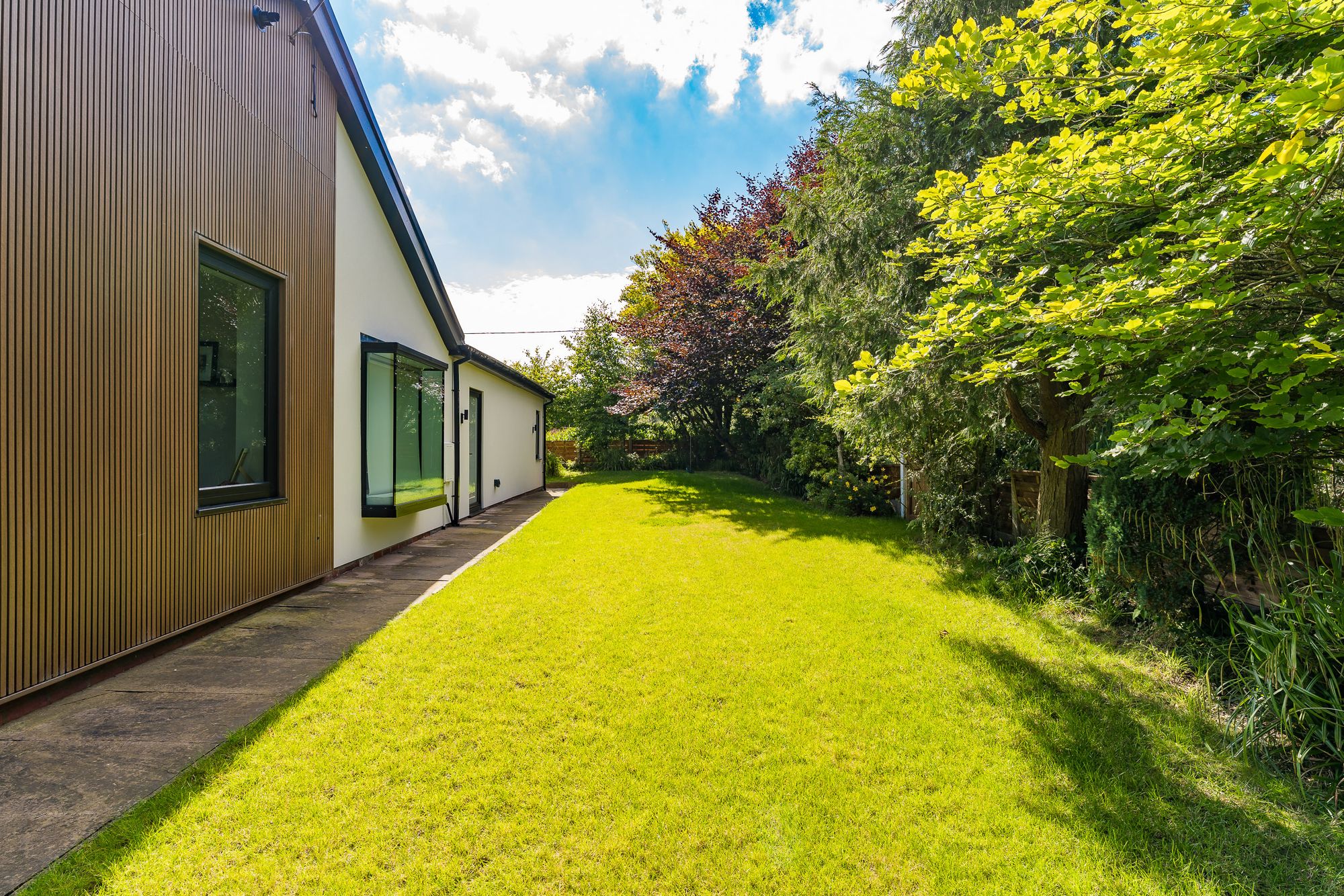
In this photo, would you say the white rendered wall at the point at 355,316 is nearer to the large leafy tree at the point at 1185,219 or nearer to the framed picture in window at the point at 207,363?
the framed picture in window at the point at 207,363

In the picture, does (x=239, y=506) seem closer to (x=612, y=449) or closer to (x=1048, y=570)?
(x=1048, y=570)

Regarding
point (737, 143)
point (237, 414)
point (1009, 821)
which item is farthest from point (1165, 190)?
point (737, 143)

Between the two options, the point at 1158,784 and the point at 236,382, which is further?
the point at 236,382

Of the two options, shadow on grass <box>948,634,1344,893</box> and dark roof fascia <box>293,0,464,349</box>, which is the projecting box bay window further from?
shadow on grass <box>948,634,1344,893</box>

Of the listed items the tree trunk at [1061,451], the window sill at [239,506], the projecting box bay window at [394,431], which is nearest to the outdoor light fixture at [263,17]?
the projecting box bay window at [394,431]

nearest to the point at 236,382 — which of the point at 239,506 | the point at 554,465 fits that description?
the point at 239,506

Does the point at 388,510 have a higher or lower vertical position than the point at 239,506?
lower

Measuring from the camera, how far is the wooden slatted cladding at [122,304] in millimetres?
2635

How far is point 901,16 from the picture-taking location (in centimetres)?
605

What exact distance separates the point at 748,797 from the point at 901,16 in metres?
8.00

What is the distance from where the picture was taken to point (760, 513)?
962 cm

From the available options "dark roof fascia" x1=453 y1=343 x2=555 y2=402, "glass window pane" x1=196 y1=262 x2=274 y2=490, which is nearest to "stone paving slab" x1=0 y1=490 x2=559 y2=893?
"glass window pane" x1=196 y1=262 x2=274 y2=490

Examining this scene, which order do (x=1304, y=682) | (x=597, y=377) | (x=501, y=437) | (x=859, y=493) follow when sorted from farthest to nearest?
(x=597, y=377) → (x=501, y=437) → (x=859, y=493) → (x=1304, y=682)

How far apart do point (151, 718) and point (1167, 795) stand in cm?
474
